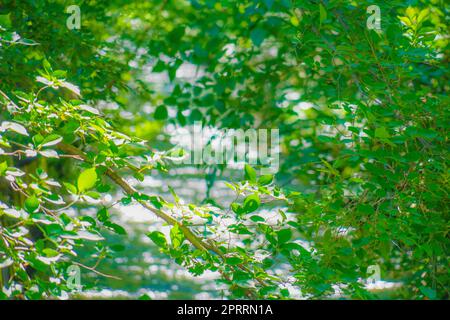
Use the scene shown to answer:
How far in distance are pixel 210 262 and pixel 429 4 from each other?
6.47 feet

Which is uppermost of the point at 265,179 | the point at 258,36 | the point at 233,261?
the point at 258,36

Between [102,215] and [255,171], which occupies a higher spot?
[255,171]

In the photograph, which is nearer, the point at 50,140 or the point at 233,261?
the point at 50,140

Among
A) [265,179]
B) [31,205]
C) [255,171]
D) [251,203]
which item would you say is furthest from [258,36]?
[31,205]

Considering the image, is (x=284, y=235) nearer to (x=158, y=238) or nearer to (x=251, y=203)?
(x=251, y=203)

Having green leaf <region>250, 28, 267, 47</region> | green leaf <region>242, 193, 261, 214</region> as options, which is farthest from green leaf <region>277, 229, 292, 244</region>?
green leaf <region>250, 28, 267, 47</region>

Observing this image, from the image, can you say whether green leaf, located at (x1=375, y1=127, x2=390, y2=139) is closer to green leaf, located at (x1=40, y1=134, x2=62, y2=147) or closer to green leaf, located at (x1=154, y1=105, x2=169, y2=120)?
green leaf, located at (x1=40, y1=134, x2=62, y2=147)

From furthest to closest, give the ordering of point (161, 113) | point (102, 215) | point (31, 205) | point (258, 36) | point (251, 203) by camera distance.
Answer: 1. point (161, 113)
2. point (258, 36)
3. point (102, 215)
4. point (251, 203)
5. point (31, 205)

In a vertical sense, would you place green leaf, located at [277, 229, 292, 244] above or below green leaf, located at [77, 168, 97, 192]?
below

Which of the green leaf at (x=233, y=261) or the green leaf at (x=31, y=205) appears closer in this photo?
the green leaf at (x=31, y=205)

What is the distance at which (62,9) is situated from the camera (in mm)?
2717

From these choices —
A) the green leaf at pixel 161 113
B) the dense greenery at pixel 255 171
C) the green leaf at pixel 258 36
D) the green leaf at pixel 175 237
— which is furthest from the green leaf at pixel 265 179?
the green leaf at pixel 161 113

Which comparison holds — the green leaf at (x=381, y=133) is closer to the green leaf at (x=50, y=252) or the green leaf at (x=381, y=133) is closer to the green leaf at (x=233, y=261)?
the green leaf at (x=233, y=261)

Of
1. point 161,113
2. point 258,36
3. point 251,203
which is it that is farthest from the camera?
point 161,113
